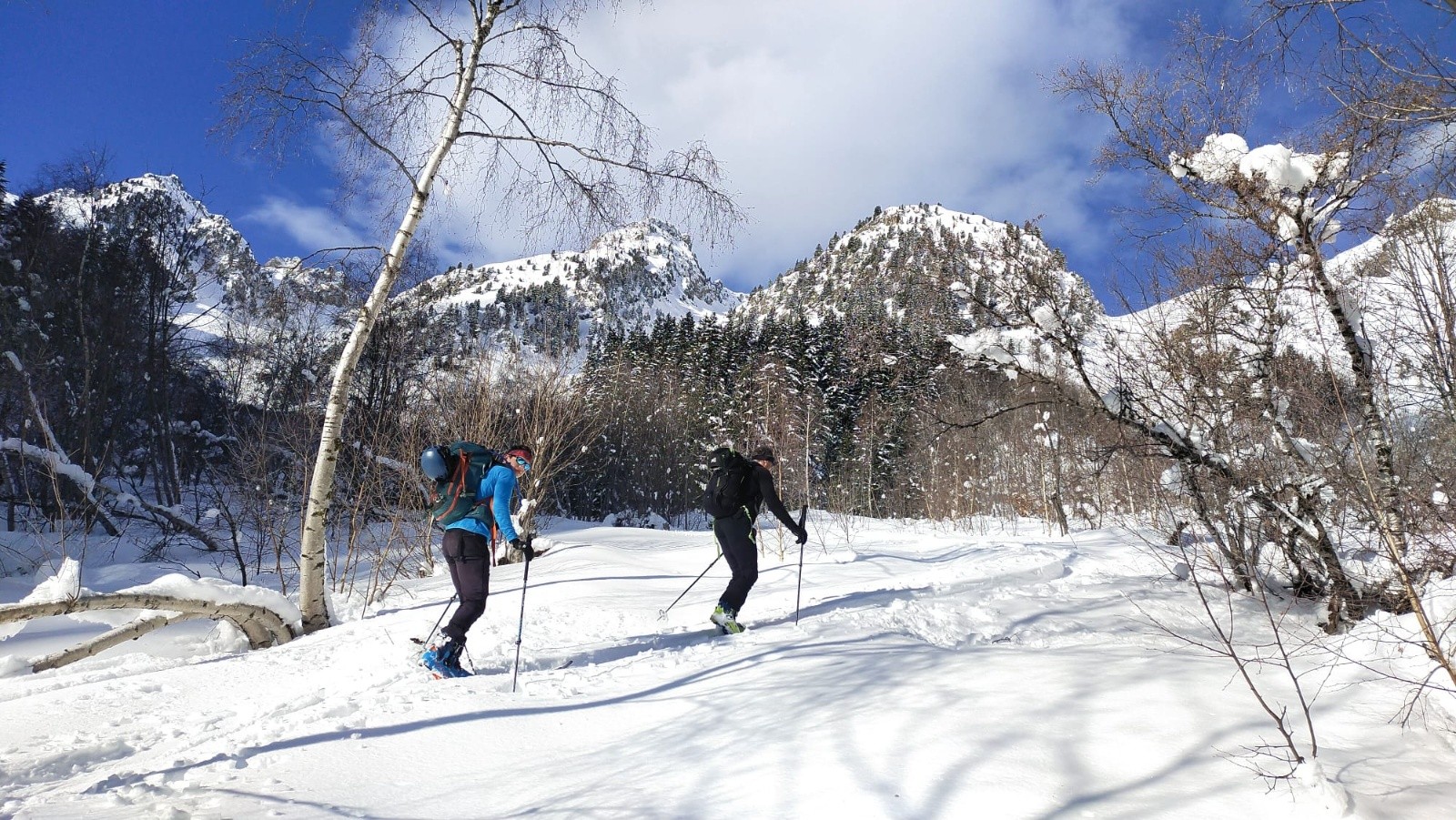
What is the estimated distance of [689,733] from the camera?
327 centimetres

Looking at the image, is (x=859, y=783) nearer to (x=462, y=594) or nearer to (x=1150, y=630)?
(x=462, y=594)

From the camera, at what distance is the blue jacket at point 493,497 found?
15.8 feet

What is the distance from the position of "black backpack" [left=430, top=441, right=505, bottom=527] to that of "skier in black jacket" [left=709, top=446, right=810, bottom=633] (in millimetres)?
2191

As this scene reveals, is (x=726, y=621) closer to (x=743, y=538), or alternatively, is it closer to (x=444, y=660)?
(x=743, y=538)

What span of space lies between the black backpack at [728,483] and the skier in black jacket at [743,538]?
45 mm

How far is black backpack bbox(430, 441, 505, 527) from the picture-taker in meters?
4.80

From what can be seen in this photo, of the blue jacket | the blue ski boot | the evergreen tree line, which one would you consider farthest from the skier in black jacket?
the evergreen tree line

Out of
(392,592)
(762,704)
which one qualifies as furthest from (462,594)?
(392,592)

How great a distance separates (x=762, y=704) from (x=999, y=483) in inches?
1298

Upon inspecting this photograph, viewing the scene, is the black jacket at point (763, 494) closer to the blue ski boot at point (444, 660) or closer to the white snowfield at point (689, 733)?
the white snowfield at point (689, 733)

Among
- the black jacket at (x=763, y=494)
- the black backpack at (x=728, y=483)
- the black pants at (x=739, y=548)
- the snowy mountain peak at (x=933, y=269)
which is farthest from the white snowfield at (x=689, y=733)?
the snowy mountain peak at (x=933, y=269)

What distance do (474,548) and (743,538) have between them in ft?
7.80

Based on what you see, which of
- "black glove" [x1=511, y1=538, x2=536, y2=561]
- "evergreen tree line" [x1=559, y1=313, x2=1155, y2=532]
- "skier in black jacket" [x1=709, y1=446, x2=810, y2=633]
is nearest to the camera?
"black glove" [x1=511, y1=538, x2=536, y2=561]

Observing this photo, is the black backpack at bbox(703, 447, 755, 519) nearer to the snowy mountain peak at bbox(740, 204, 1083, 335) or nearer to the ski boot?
the ski boot
